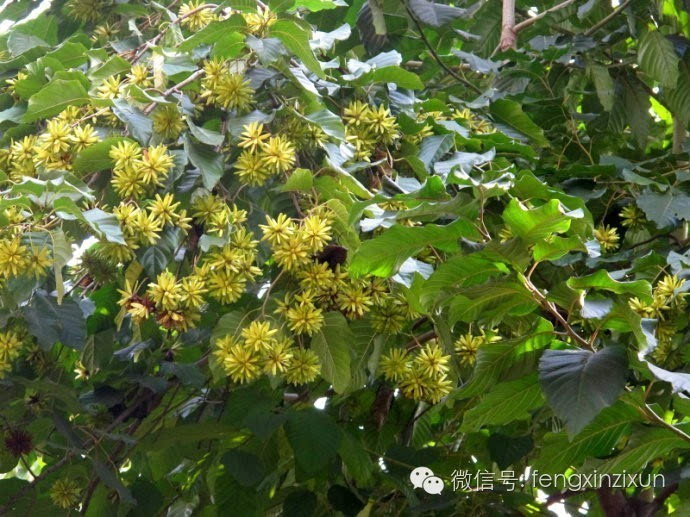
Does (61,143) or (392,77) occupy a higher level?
(61,143)

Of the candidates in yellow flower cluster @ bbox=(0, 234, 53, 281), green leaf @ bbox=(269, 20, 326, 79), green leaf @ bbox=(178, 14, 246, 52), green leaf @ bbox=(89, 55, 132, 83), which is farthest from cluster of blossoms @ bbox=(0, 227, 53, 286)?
green leaf @ bbox=(269, 20, 326, 79)

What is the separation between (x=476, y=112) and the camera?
229 centimetres

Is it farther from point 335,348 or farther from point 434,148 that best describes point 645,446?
point 434,148

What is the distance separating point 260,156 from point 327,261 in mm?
207

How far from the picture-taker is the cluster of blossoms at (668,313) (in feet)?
5.64

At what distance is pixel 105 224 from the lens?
1.51 metres

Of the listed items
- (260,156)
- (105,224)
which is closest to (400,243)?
(260,156)


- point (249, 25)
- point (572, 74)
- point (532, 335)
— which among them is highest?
point (249, 25)

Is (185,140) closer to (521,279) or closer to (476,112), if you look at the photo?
(521,279)

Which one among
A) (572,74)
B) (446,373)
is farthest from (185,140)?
(572,74)

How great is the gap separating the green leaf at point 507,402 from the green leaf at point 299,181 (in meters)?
0.45

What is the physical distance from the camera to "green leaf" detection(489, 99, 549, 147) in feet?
7.26

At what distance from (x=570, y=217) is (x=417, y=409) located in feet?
3.39

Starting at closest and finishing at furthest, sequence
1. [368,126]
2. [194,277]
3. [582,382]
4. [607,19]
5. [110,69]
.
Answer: [582,382], [194,277], [110,69], [368,126], [607,19]
